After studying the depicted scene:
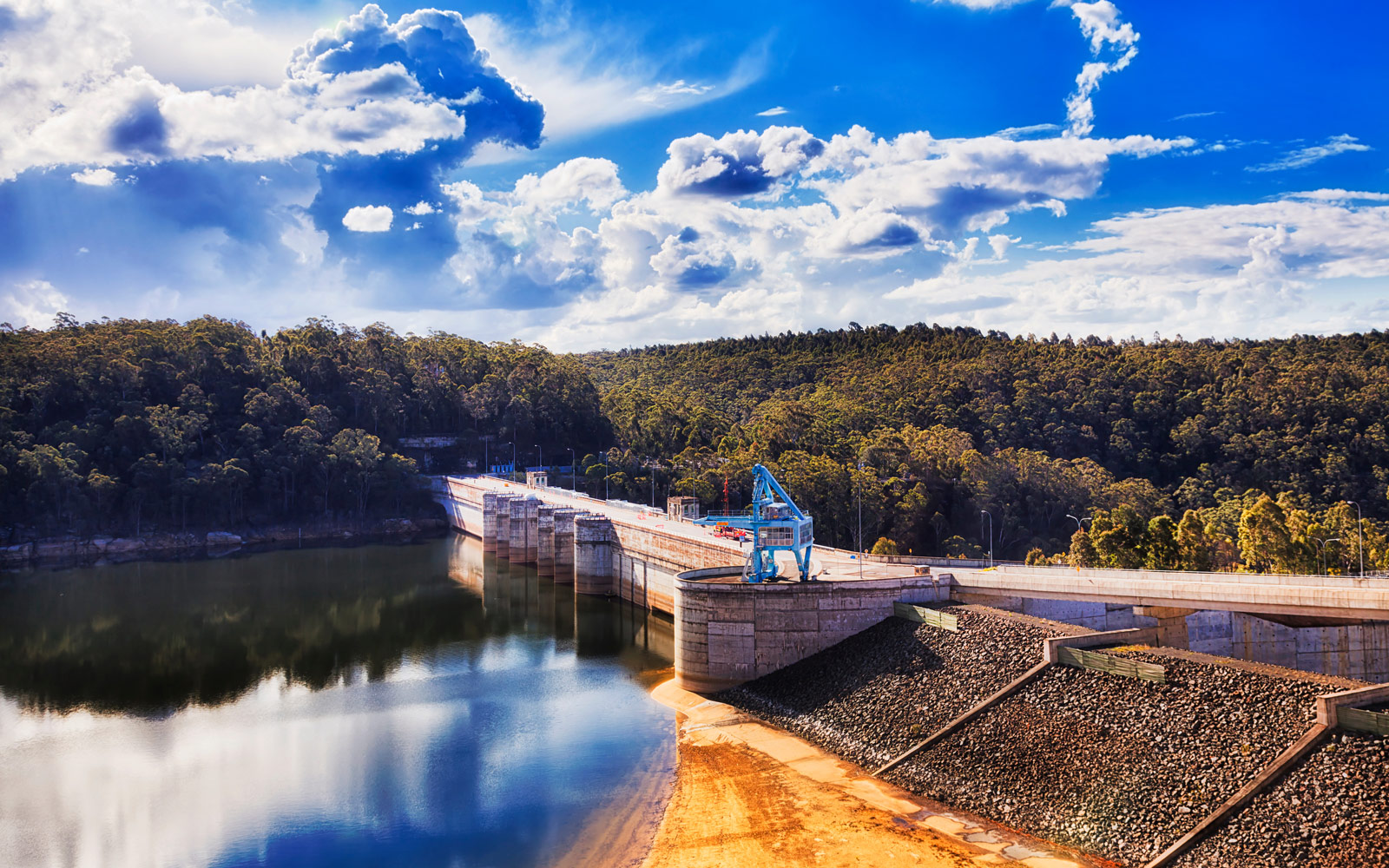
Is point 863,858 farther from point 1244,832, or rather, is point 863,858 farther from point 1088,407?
point 1088,407

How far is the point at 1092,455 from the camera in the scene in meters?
113

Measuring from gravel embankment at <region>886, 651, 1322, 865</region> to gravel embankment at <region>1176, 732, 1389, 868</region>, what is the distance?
0.96 metres

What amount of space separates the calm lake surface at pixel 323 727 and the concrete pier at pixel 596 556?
5.59ft

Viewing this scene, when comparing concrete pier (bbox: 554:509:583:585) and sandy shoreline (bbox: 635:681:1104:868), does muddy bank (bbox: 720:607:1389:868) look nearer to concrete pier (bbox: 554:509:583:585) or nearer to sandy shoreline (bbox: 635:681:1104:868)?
sandy shoreline (bbox: 635:681:1104:868)

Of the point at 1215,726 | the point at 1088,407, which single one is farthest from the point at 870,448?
the point at 1215,726

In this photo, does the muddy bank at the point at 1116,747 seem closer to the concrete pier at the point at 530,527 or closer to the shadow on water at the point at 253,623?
the shadow on water at the point at 253,623

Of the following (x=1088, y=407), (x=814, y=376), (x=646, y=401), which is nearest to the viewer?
(x=1088, y=407)

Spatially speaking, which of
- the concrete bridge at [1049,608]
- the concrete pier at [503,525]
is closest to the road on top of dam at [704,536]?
the concrete bridge at [1049,608]

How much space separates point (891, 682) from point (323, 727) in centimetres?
2696

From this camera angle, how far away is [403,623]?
227 feet

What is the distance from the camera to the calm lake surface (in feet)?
106

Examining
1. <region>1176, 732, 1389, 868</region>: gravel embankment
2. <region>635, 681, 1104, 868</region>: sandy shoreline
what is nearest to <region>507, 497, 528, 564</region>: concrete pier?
<region>635, 681, 1104, 868</region>: sandy shoreline

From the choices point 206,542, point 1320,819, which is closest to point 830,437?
point 206,542

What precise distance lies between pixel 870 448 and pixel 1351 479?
154ft
